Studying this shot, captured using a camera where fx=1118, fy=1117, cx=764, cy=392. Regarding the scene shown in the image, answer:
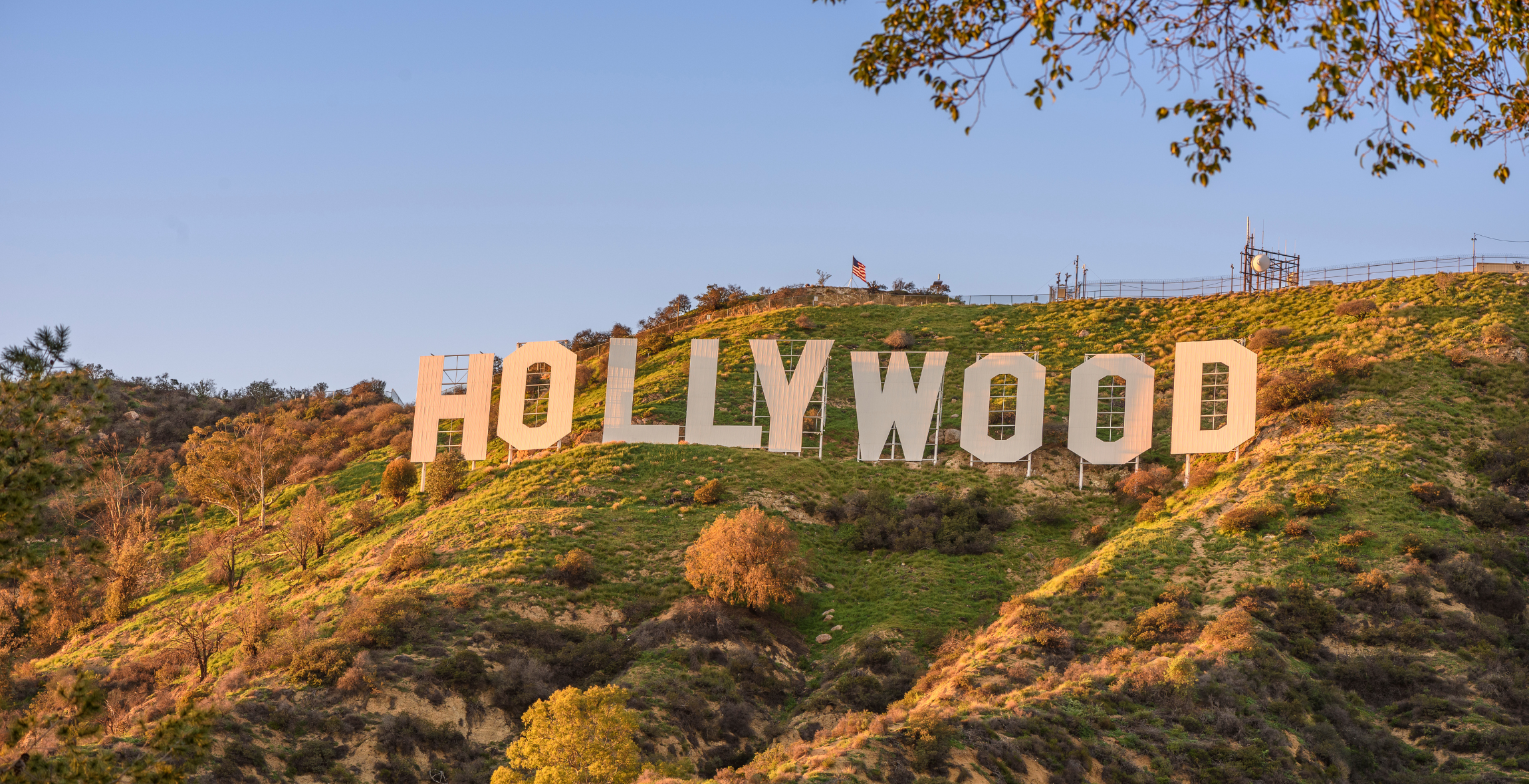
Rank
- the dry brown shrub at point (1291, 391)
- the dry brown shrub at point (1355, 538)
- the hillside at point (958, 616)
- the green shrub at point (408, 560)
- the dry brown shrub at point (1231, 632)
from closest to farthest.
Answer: the hillside at point (958, 616), the dry brown shrub at point (1231, 632), the dry brown shrub at point (1355, 538), the green shrub at point (408, 560), the dry brown shrub at point (1291, 391)

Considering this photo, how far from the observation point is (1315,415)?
4928 centimetres

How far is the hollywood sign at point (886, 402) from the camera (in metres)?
51.3

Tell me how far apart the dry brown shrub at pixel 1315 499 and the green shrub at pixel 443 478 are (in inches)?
1480

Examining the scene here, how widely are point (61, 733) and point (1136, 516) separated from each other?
139ft

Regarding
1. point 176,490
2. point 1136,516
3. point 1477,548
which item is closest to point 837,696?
point 1136,516

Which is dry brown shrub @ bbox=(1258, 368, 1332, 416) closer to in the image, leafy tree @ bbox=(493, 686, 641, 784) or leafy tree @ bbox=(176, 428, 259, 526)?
leafy tree @ bbox=(493, 686, 641, 784)

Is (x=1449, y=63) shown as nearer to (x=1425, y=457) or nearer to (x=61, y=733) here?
(x=61, y=733)

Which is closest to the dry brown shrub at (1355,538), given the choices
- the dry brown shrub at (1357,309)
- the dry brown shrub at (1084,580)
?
the dry brown shrub at (1084,580)

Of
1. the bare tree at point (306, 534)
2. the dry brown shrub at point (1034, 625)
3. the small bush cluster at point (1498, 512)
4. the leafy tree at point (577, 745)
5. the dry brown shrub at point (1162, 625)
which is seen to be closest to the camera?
the leafy tree at point (577, 745)

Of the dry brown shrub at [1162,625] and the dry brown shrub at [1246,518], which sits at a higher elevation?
the dry brown shrub at [1246,518]

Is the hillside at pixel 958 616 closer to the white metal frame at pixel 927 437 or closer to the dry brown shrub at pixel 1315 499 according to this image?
the dry brown shrub at pixel 1315 499

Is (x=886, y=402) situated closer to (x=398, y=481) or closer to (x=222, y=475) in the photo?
(x=398, y=481)

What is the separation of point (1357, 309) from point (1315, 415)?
18389mm

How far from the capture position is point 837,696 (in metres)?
34.9
